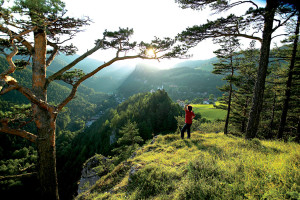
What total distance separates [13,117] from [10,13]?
321 centimetres

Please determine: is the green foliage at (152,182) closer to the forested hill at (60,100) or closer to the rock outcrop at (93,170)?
the rock outcrop at (93,170)

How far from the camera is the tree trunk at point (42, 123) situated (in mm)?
4438

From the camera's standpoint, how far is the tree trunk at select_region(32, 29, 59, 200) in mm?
4438

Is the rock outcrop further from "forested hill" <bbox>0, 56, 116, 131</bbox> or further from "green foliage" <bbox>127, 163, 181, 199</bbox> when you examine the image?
"forested hill" <bbox>0, 56, 116, 131</bbox>

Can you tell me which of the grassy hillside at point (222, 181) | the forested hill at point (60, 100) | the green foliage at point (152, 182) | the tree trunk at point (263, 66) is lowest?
the forested hill at point (60, 100)

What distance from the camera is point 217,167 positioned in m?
3.34

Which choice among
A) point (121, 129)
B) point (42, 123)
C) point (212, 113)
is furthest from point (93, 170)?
point (212, 113)

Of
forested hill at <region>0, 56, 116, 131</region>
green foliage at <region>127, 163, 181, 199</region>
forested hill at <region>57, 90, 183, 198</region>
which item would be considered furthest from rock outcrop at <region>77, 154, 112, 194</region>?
forested hill at <region>0, 56, 116, 131</region>

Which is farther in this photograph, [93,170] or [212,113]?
[212,113]

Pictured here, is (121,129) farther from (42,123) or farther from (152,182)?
→ (152,182)

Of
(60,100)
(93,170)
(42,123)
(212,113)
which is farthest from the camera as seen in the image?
(60,100)

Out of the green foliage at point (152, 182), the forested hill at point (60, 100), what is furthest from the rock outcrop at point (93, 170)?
the forested hill at point (60, 100)

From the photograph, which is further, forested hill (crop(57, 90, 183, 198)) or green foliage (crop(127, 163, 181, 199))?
forested hill (crop(57, 90, 183, 198))

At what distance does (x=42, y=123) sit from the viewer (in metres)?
4.46
